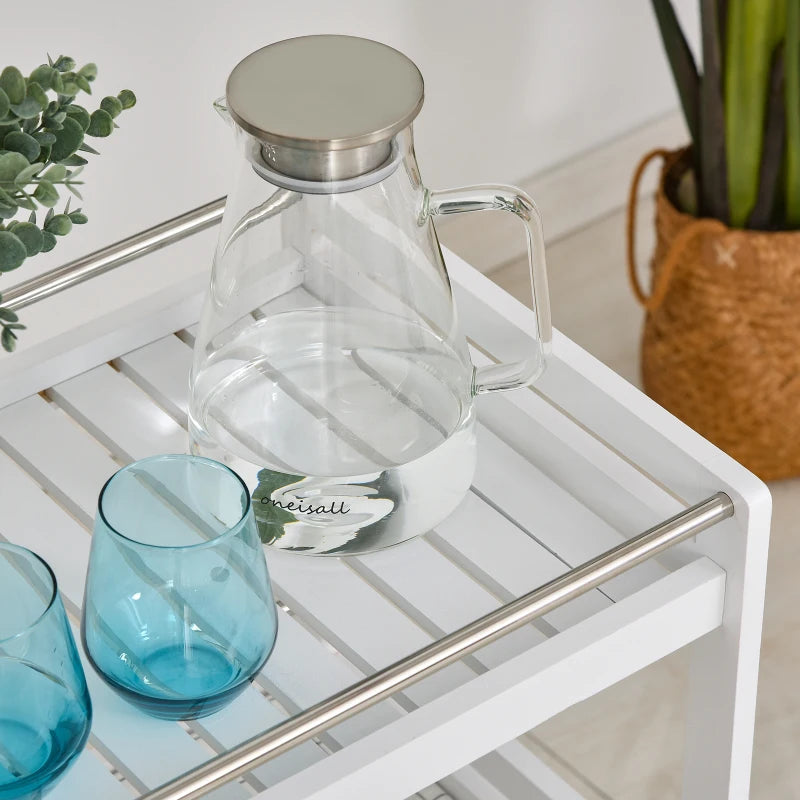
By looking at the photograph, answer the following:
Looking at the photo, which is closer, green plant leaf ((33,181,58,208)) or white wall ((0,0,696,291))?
green plant leaf ((33,181,58,208))

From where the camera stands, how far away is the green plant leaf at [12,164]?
53 centimetres

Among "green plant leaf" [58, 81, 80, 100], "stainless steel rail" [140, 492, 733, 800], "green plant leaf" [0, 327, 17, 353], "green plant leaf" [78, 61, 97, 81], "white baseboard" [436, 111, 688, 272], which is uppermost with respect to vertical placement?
"green plant leaf" [78, 61, 97, 81]

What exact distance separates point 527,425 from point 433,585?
0.45ft

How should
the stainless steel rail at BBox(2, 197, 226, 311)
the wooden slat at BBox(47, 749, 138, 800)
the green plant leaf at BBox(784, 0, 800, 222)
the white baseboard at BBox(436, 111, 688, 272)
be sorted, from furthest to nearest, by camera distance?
1. the white baseboard at BBox(436, 111, 688, 272)
2. the green plant leaf at BBox(784, 0, 800, 222)
3. the stainless steel rail at BBox(2, 197, 226, 311)
4. the wooden slat at BBox(47, 749, 138, 800)

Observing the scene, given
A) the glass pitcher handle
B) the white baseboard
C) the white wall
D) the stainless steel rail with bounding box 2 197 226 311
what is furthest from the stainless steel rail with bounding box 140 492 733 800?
the white baseboard

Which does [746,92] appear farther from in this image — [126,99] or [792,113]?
[126,99]

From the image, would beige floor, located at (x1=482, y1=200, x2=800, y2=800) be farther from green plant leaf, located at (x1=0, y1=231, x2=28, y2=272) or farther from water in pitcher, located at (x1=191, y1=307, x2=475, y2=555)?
green plant leaf, located at (x1=0, y1=231, x2=28, y2=272)

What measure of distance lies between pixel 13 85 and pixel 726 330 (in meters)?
0.90

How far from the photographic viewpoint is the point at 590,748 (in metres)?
1.23

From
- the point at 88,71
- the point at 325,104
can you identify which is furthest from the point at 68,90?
the point at 325,104

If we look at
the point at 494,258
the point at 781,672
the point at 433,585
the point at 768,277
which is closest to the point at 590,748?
the point at 781,672

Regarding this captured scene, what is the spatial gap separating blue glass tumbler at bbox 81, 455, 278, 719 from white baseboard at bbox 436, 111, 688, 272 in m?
1.03

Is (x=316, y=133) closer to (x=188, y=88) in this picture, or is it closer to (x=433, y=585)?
(x=433, y=585)

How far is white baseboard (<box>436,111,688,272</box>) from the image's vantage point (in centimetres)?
168
